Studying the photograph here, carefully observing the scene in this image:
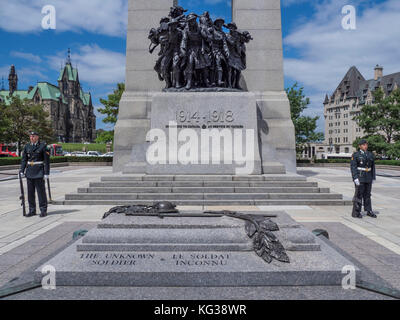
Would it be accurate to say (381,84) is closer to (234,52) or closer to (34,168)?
(234,52)

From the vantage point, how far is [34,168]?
8.60m

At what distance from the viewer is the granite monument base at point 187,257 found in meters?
3.45

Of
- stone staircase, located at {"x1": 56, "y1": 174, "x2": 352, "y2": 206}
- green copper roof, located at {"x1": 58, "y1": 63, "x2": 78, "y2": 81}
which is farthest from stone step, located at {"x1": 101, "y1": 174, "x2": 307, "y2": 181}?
green copper roof, located at {"x1": 58, "y1": 63, "x2": 78, "y2": 81}

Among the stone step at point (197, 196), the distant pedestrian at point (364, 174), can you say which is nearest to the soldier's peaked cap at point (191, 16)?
the stone step at point (197, 196)

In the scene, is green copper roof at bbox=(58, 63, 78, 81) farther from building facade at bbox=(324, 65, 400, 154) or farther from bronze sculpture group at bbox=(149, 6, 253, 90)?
bronze sculpture group at bbox=(149, 6, 253, 90)

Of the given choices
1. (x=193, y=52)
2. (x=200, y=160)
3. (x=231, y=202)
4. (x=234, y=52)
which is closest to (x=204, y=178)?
(x=200, y=160)

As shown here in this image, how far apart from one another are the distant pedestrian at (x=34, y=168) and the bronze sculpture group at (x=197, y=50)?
244 inches

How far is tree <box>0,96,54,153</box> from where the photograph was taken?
41.4 m

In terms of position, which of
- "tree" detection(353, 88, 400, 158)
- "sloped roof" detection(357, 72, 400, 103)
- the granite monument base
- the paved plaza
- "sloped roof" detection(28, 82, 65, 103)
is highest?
"sloped roof" detection(28, 82, 65, 103)

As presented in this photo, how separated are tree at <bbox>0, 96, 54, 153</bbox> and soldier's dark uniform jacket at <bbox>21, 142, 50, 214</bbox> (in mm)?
36184

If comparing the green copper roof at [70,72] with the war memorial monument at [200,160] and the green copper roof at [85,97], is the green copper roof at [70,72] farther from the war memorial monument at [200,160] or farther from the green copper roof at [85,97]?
the war memorial monument at [200,160]

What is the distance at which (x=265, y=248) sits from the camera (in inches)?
149

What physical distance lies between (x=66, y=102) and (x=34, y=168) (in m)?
156
